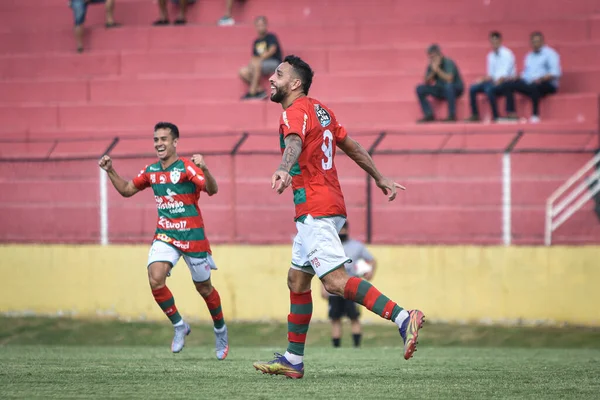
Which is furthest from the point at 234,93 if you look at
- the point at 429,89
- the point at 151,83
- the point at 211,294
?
the point at 211,294

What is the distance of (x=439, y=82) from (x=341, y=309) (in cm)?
612

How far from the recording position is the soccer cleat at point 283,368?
26.6ft

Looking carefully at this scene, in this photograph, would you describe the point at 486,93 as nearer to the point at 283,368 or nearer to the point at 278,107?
the point at 278,107

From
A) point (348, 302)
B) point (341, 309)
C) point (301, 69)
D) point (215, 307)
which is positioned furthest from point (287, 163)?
point (341, 309)

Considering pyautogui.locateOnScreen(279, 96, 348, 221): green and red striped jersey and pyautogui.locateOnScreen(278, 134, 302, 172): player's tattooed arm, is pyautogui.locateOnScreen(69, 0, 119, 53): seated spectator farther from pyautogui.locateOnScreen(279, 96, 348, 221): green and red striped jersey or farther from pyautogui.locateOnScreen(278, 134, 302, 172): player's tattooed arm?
pyautogui.locateOnScreen(278, 134, 302, 172): player's tattooed arm

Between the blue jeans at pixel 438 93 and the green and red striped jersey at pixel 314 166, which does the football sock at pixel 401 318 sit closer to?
the green and red striped jersey at pixel 314 166

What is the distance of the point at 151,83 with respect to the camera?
68.7 ft

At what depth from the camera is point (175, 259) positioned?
10422 mm

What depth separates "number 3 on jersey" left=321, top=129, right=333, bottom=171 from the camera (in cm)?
800

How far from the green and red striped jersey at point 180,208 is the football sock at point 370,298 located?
2903mm

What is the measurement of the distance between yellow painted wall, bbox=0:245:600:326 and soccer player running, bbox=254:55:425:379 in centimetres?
794

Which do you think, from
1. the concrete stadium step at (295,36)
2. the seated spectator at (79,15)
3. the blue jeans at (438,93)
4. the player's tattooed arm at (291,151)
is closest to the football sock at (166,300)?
the player's tattooed arm at (291,151)

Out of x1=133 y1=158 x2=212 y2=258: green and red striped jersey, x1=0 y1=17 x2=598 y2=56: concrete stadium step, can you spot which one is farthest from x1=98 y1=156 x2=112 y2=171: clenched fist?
x1=0 y1=17 x2=598 y2=56: concrete stadium step

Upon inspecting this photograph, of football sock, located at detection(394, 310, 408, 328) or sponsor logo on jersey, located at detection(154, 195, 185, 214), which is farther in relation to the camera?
sponsor logo on jersey, located at detection(154, 195, 185, 214)
